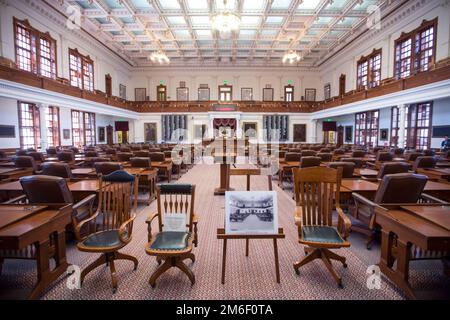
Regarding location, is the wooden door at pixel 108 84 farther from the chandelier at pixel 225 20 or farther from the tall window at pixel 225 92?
the chandelier at pixel 225 20

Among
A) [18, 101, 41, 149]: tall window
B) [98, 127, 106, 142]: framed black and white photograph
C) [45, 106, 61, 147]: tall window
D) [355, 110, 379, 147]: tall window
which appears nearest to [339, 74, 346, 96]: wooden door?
[355, 110, 379, 147]: tall window

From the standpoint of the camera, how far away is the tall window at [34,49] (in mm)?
11969

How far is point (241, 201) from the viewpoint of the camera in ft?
8.36

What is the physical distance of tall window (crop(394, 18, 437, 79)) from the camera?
12.3m

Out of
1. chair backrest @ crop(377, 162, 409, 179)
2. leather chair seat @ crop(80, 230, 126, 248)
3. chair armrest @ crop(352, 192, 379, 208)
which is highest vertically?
chair backrest @ crop(377, 162, 409, 179)

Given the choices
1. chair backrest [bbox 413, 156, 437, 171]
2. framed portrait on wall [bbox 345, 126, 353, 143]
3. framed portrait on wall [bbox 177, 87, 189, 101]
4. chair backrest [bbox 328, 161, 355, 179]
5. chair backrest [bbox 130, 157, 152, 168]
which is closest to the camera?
chair backrest [bbox 328, 161, 355, 179]

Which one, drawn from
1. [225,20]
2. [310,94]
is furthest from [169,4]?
[310,94]

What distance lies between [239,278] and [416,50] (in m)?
16.0

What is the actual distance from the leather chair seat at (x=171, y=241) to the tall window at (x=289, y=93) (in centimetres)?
2515

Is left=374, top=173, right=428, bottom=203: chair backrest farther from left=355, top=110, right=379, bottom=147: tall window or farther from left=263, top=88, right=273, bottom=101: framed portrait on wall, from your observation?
left=263, top=88, right=273, bottom=101: framed portrait on wall

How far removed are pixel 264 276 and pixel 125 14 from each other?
54.3 ft

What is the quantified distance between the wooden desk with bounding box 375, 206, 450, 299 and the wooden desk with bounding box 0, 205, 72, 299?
3.28 m

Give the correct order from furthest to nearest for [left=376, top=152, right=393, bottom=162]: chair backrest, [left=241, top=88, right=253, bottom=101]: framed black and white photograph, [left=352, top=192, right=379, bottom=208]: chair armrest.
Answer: [left=241, top=88, right=253, bottom=101]: framed black and white photograph → [left=376, top=152, right=393, bottom=162]: chair backrest → [left=352, top=192, right=379, bottom=208]: chair armrest
